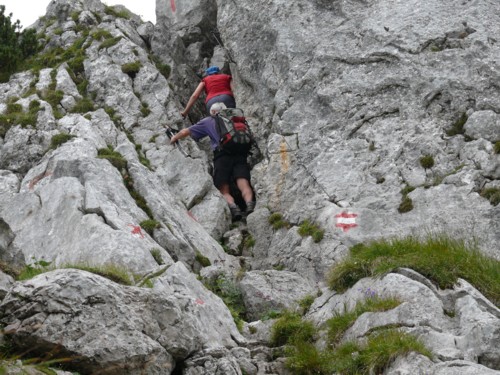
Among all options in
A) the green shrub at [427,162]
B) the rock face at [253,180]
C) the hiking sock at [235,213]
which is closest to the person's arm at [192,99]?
the rock face at [253,180]

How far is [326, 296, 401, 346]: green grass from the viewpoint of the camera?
11625mm

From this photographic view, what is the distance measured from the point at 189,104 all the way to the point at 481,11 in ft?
32.9

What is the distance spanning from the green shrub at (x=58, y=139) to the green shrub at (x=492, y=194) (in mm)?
11579

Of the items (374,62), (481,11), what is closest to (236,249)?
(374,62)

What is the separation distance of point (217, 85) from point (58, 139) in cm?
626

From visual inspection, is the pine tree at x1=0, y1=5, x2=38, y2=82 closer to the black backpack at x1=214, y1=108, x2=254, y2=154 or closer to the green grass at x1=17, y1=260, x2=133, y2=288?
the black backpack at x1=214, y1=108, x2=254, y2=154

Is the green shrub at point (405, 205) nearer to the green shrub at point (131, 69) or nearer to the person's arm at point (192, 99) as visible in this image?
the person's arm at point (192, 99)

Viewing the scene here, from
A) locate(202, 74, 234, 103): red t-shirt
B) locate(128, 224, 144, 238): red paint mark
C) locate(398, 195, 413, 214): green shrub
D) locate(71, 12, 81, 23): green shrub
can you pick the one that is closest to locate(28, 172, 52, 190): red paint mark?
locate(128, 224, 144, 238): red paint mark

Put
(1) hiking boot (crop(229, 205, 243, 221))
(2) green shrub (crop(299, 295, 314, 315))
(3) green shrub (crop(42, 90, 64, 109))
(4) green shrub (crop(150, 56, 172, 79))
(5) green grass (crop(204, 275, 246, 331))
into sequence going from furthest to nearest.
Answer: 1. (4) green shrub (crop(150, 56, 172, 79))
2. (3) green shrub (crop(42, 90, 64, 109))
3. (1) hiking boot (crop(229, 205, 243, 221))
4. (5) green grass (crop(204, 275, 246, 331))
5. (2) green shrub (crop(299, 295, 314, 315))

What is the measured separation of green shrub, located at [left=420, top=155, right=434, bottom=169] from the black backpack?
569 cm

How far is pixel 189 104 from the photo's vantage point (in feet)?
76.8

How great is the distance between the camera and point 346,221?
16.8 meters

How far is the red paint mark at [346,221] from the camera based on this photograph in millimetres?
16656

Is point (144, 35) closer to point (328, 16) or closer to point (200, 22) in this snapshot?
point (200, 22)
